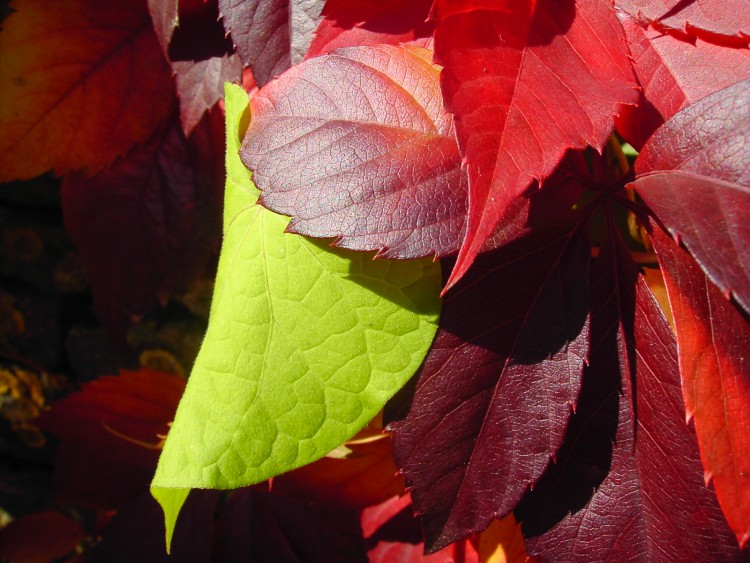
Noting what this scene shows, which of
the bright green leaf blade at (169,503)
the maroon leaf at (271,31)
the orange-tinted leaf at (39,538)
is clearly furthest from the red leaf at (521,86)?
the orange-tinted leaf at (39,538)

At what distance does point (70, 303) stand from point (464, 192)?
0.77 meters

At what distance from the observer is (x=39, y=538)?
3.19 ft

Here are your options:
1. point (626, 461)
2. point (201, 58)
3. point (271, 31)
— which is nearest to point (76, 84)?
point (201, 58)

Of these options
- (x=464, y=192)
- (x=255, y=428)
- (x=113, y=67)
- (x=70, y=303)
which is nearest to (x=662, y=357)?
(x=464, y=192)

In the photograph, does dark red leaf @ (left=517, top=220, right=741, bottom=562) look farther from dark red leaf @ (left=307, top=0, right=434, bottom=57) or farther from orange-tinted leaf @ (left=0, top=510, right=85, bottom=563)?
orange-tinted leaf @ (left=0, top=510, right=85, bottom=563)

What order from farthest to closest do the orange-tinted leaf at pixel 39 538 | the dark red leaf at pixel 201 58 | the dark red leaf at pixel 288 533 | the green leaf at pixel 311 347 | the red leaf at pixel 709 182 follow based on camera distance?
the orange-tinted leaf at pixel 39 538
the dark red leaf at pixel 288 533
the dark red leaf at pixel 201 58
the green leaf at pixel 311 347
the red leaf at pixel 709 182

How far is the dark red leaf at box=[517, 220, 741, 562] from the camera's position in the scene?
481mm

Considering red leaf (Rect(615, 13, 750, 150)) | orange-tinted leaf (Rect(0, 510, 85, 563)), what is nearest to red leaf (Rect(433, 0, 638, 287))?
red leaf (Rect(615, 13, 750, 150))

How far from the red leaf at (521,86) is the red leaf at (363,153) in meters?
0.04

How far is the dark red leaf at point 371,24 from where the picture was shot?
0.52m

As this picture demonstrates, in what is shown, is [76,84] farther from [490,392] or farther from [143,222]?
[490,392]

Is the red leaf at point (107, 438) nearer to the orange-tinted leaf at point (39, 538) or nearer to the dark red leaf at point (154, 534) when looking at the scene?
the dark red leaf at point (154, 534)

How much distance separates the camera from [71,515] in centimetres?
105

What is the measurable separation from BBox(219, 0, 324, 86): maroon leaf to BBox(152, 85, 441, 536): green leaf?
87 mm
